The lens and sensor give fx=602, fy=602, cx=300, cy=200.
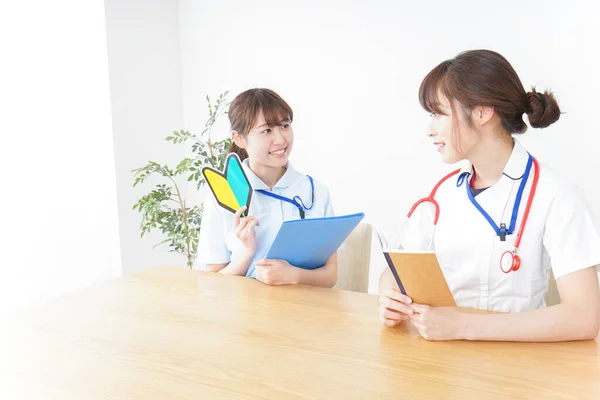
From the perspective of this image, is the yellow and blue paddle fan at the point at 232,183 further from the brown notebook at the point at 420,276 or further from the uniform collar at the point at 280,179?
the brown notebook at the point at 420,276

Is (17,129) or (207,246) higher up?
(17,129)

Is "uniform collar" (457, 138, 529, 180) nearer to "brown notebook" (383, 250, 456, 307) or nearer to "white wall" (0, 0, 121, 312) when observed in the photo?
"brown notebook" (383, 250, 456, 307)

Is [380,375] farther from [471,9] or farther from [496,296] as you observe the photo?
[471,9]

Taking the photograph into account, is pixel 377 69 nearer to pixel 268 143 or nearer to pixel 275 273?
pixel 268 143

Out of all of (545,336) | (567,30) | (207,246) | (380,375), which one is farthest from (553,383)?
(567,30)

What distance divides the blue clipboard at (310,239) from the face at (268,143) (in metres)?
0.36

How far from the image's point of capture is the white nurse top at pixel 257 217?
6.40 ft

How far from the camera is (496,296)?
1.47 m

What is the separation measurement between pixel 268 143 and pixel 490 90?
0.77m

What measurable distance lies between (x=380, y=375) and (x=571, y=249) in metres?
0.51

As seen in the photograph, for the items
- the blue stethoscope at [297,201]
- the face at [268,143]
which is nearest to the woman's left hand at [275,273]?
the blue stethoscope at [297,201]

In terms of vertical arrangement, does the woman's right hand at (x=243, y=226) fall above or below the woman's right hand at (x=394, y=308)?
above

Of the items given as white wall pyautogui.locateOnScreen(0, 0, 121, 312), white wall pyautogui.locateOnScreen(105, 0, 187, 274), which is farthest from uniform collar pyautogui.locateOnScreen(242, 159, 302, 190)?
white wall pyautogui.locateOnScreen(105, 0, 187, 274)

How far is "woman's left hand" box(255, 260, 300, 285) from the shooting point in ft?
5.38
